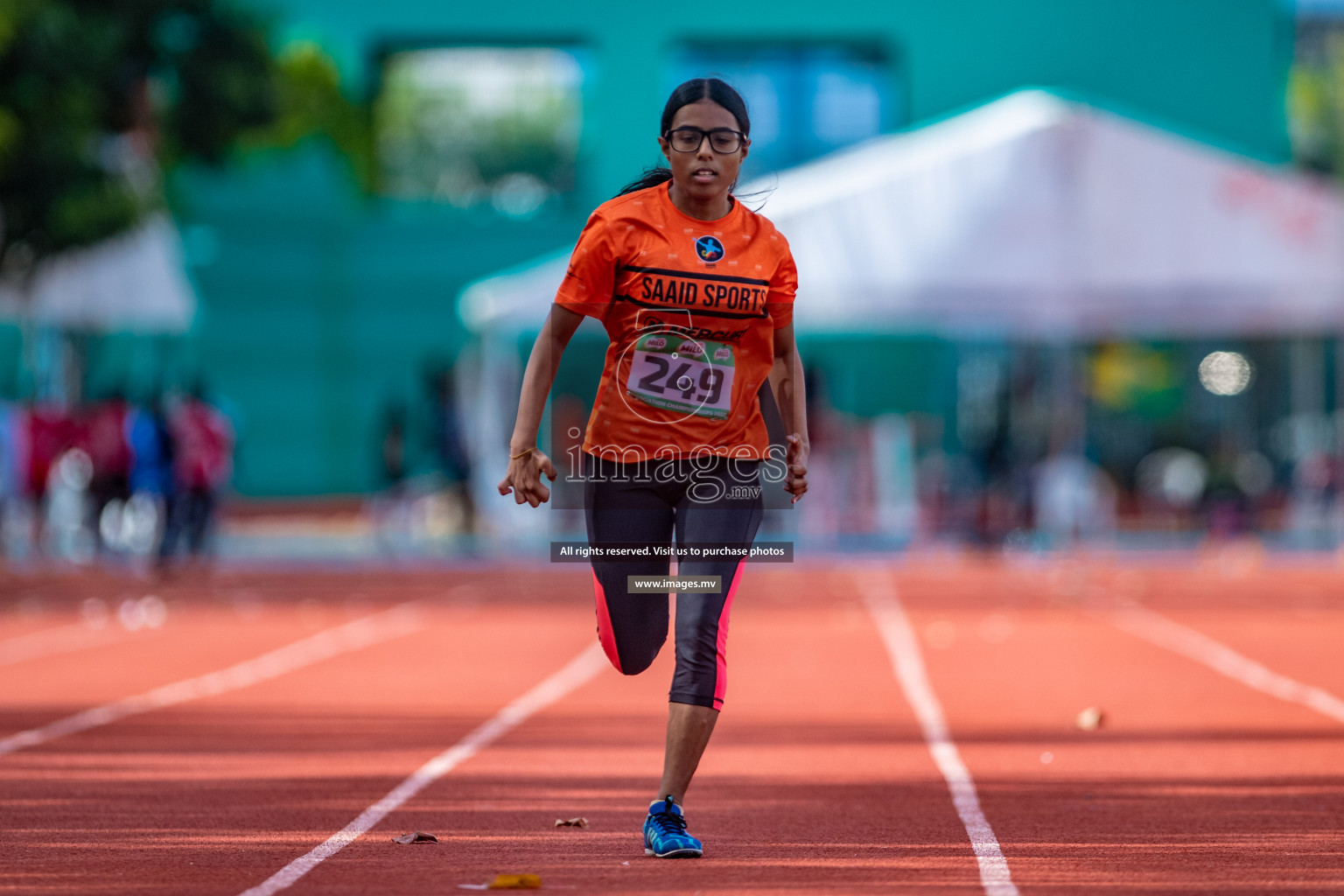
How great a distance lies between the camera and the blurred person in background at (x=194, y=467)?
1895 centimetres

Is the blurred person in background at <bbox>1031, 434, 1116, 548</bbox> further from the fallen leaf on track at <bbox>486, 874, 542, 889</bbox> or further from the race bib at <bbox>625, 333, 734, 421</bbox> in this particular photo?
the fallen leaf on track at <bbox>486, 874, 542, 889</bbox>

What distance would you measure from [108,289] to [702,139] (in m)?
16.4

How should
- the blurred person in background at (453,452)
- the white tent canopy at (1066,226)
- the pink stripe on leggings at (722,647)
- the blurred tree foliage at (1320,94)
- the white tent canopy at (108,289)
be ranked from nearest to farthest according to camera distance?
1. the pink stripe on leggings at (722,647)
2. the white tent canopy at (1066,226)
3. the white tent canopy at (108,289)
4. the blurred person in background at (453,452)
5. the blurred tree foliage at (1320,94)

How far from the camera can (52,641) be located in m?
13.2

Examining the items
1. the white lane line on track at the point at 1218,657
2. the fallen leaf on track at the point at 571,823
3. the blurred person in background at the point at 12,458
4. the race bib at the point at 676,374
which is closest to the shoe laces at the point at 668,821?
the fallen leaf on track at the point at 571,823

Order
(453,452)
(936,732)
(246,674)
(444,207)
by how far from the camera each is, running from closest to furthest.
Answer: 1. (936,732)
2. (246,674)
3. (453,452)
4. (444,207)

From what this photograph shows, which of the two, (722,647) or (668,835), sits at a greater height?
(722,647)

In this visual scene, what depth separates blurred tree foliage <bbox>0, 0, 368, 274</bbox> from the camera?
19.0 m

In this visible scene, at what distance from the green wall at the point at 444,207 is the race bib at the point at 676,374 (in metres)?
25.6

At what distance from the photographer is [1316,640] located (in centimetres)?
1261

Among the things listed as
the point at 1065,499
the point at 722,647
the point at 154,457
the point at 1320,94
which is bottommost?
the point at 1065,499

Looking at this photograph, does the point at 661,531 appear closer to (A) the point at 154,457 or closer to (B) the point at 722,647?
(B) the point at 722,647

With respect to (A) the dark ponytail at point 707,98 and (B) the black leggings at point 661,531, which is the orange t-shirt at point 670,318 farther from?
(A) the dark ponytail at point 707,98

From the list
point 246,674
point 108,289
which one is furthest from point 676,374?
point 108,289
